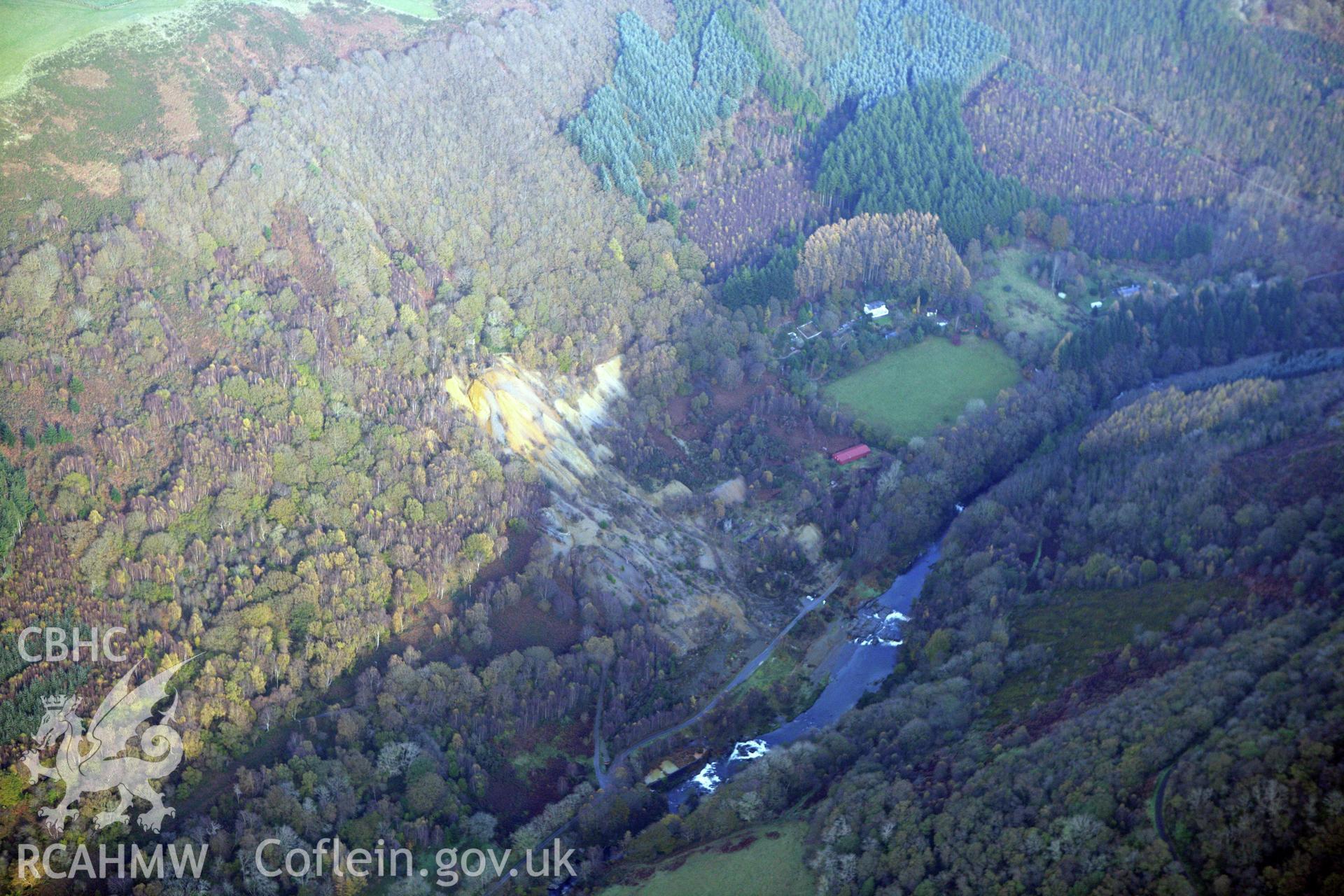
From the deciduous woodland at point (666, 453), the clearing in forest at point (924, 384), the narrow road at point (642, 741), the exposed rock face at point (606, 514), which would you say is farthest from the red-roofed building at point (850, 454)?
the narrow road at point (642, 741)

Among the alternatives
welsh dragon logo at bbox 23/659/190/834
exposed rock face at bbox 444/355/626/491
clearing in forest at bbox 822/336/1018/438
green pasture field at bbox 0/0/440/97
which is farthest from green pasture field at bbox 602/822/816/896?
green pasture field at bbox 0/0/440/97

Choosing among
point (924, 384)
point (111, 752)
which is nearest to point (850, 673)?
point (924, 384)

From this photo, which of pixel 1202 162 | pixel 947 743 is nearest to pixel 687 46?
pixel 1202 162

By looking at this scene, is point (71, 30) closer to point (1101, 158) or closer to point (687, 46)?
point (687, 46)

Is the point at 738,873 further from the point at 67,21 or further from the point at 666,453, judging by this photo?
the point at 67,21

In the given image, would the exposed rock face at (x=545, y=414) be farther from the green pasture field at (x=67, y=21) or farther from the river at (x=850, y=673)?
the green pasture field at (x=67, y=21)

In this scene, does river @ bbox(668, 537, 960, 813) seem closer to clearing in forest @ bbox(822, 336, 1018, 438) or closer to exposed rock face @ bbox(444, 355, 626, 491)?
clearing in forest @ bbox(822, 336, 1018, 438)
